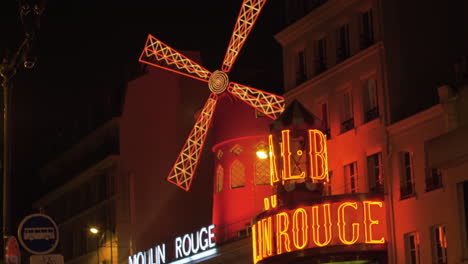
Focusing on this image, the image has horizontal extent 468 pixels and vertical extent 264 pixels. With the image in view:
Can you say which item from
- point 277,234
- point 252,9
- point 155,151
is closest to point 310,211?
point 277,234

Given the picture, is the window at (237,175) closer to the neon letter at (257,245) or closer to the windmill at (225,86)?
the windmill at (225,86)

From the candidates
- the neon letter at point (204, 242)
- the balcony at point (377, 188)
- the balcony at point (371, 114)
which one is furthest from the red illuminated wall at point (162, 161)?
the balcony at point (377, 188)

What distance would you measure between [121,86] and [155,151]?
3480 millimetres

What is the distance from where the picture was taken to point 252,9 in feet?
90.7

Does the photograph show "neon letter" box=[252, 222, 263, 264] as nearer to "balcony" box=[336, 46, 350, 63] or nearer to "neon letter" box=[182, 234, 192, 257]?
"balcony" box=[336, 46, 350, 63]

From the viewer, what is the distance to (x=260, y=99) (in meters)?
27.6

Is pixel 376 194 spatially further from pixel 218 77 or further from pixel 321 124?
pixel 218 77

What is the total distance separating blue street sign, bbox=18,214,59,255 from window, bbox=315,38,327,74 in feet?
39.7

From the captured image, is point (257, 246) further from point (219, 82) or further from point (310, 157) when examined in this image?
point (219, 82)

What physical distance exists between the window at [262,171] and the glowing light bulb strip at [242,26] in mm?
2882

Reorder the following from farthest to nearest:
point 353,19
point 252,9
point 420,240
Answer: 1. point 252,9
2. point 353,19
3. point 420,240

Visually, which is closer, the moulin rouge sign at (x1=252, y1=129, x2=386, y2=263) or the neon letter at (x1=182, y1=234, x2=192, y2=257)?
the moulin rouge sign at (x1=252, y1=129, x2=386, y2=263)

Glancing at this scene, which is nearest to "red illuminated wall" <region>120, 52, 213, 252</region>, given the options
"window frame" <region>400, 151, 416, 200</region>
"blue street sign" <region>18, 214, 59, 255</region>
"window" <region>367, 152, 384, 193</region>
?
"window" <region>367, 152, 384, 193</region>

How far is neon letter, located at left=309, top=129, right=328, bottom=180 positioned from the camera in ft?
72.0
